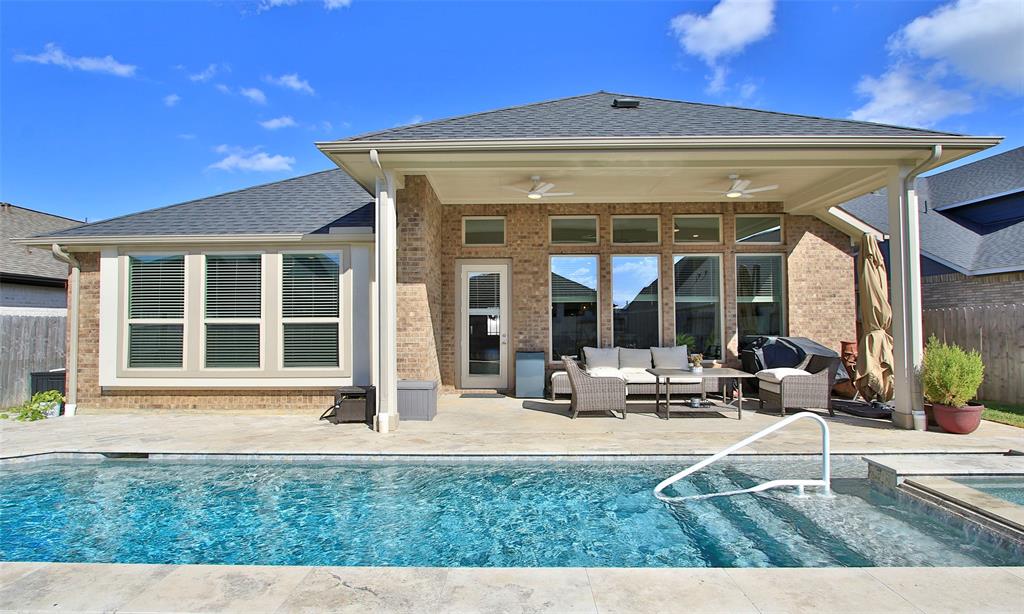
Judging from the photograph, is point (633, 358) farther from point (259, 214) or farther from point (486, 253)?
point (259, 214)

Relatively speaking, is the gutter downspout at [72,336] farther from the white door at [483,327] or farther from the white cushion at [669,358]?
the white cushion at [669,358]

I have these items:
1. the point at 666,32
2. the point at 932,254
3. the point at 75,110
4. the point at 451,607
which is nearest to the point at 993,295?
the point at 932,254

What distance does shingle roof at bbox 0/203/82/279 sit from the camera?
11.5m

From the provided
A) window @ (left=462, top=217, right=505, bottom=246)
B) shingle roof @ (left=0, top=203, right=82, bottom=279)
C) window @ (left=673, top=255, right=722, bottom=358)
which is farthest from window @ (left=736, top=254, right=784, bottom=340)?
shingle roof @ (left=0, top=203, right=82, bottom=279)

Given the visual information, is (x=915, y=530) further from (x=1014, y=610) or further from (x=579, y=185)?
(x=579, y=185)

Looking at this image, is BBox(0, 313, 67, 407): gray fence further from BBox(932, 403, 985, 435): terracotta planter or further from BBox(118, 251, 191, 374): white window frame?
BBox(932, 403, 985, 435): terracotta planter

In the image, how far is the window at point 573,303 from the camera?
30.1ft

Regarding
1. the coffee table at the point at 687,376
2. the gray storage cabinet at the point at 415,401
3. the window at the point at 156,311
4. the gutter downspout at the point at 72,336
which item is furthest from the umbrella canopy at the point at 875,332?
the gutter downspout at the point at 72,336

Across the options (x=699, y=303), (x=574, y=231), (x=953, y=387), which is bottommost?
(x=953, y=387)

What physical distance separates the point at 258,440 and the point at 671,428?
192 inches

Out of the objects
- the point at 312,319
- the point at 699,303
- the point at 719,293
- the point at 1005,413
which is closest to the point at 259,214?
the point at 312,319

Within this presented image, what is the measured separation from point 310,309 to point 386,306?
2269 mm

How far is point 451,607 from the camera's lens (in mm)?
2170

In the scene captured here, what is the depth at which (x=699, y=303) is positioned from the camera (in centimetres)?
923
